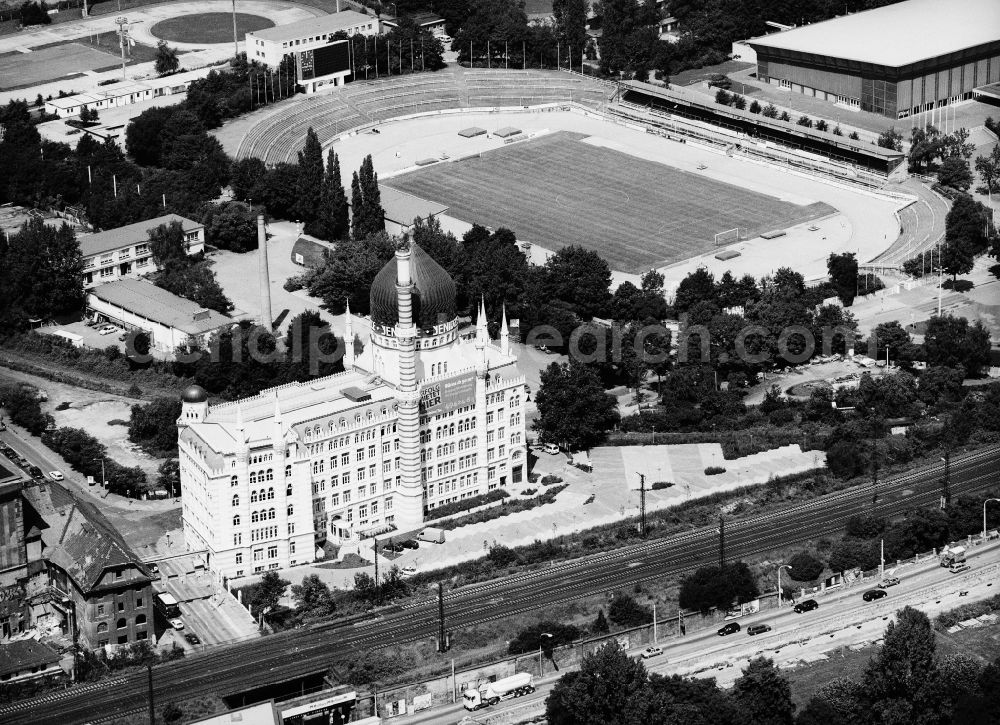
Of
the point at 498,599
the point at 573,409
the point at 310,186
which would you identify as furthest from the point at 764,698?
the point at 310,186

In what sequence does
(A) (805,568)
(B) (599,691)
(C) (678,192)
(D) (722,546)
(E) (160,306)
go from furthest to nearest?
(C) (678,192) → (E) (160,306) → (D) (722,546) → (A) (805,568) → (B) (599,691)

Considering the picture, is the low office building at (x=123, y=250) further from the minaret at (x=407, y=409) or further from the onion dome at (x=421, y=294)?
the minaret at (x=407, y=409)

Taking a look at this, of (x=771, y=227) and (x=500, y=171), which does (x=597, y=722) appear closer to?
(x=771, y=227)

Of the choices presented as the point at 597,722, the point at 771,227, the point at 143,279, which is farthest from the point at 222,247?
the point at 597,722

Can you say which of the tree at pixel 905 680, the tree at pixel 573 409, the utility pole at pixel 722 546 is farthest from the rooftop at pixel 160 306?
the tree at pixel 905 680

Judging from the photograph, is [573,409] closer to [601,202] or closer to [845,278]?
[845,278]

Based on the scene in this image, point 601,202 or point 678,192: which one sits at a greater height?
point 678,192

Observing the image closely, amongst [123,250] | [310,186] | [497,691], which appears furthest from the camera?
[310,186]

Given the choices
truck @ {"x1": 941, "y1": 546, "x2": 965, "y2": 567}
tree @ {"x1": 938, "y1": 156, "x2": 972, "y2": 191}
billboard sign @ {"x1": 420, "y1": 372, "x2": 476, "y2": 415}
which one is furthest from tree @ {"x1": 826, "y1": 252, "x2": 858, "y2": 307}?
billboard sign @ {"x1": 420, "y1": 372, "x2": 476, "y2": 415}

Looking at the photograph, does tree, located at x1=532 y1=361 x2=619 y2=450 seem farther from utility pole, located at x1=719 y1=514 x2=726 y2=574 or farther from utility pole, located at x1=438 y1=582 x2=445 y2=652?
utility pole, located at x1=438 y1=582 x2=445 y2=652
